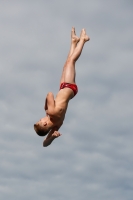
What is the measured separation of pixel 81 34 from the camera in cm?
2984

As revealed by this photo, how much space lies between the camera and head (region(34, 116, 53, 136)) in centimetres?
2720

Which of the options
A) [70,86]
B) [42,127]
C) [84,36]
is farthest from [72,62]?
[42,127]

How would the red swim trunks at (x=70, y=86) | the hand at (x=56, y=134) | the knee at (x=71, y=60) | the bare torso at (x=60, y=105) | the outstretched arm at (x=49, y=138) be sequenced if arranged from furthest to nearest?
1. the knee at (x=71, y=60)
2. the red swim trunks at (x=70, y=86)
3. the outstretched arm at (x=49, y=138)
4. the bare torso at (x=60, y=105)
5. the hand at (x=56, y=134)

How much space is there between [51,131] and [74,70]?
9.55 feet

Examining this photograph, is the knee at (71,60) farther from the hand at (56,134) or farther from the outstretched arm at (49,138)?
the hand at (56,134)

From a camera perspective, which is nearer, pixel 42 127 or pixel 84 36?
pixel 42 127

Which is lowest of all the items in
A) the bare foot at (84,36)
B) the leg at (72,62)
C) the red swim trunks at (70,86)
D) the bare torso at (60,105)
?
the bare torso at (60,105)

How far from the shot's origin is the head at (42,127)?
2720cm

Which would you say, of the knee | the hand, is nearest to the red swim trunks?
the knee

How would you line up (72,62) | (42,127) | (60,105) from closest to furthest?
(42,127)
(60,105)
(72,62)

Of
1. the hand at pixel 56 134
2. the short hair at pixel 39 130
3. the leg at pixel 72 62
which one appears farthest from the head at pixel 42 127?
the leg at pixel 72 62

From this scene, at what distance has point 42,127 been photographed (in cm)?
2720

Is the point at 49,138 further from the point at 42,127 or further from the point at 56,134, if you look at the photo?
the point at 56,134

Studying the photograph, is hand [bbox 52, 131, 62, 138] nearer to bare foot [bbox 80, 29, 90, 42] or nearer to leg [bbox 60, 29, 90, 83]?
leg [bbox 60, 29, 90, 83]
